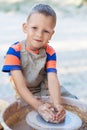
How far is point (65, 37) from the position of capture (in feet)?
15.4

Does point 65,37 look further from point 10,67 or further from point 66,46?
point 10,67

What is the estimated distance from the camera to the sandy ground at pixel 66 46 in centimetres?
318

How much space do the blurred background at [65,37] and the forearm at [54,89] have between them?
4.09 ft

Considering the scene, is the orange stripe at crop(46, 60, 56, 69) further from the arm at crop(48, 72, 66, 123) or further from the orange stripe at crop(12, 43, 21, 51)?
the orange stripe at crop(12, 43, 21, 51)

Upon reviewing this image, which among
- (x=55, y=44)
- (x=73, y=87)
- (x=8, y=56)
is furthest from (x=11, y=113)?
(x=55, y=44)

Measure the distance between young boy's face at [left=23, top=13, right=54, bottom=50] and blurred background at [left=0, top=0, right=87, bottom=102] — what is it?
1.36 meters

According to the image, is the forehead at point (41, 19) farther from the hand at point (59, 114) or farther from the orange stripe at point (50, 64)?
the hand at point (59, 114)

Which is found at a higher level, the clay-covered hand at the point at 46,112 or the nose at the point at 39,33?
the nose at the point at 39,33

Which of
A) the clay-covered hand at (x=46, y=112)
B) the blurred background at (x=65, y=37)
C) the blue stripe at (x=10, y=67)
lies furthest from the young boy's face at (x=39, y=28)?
the blurred background at (x=65, y=37)

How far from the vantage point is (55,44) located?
427cm

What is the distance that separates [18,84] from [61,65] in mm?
2071

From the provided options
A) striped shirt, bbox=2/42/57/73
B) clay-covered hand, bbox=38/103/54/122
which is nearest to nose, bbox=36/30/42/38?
striped shirt, bbox=2/42/57/73

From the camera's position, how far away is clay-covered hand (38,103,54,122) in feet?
4.72

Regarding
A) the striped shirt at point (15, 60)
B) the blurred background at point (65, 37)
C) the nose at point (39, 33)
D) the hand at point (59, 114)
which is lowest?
the blurred background at point (65, 37)
